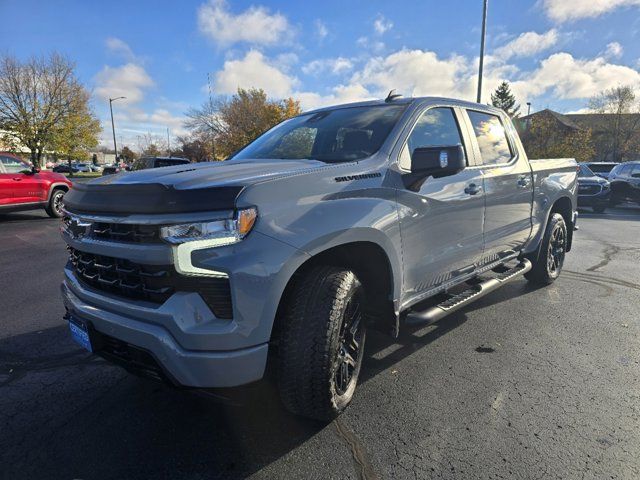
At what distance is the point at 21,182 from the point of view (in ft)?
36.3

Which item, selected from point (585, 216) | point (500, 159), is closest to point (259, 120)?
point (585, 216)

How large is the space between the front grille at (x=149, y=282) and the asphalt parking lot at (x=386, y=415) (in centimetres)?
55

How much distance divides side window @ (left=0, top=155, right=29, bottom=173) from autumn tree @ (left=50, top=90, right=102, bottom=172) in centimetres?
2561

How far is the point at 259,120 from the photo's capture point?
1732 inches

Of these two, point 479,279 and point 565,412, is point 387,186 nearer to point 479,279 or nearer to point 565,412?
point 565,412

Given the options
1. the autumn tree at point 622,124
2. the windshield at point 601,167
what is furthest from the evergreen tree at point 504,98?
the windshield at point 601,167

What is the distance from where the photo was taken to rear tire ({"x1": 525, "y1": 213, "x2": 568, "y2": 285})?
17.2 ft

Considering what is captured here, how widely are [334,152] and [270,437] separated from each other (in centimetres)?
188

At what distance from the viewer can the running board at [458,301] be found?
10.1ft

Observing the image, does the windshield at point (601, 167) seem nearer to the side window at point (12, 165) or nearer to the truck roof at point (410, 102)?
the truck roof at point (410, 102)

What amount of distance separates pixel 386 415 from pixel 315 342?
32.0 inches

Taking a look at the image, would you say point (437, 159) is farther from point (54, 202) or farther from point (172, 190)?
point (54, 202)

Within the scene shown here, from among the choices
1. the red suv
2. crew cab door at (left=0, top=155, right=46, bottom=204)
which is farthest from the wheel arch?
crew cab door at (left=0, top=155, right=46, bottom=204)

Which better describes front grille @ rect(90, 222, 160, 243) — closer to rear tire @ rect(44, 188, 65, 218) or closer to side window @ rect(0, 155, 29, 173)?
side window @ rect(0, 155, 29, 173)
